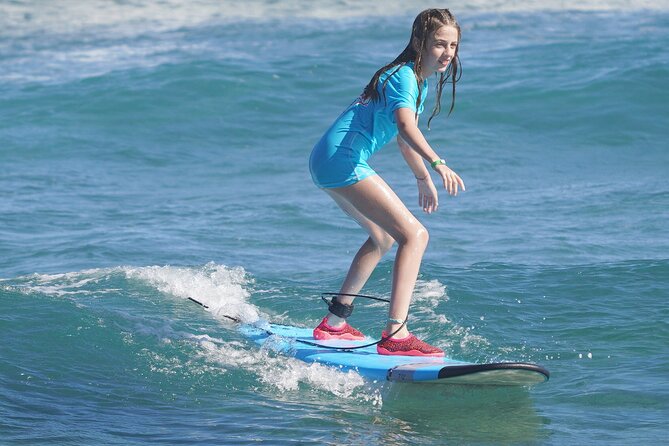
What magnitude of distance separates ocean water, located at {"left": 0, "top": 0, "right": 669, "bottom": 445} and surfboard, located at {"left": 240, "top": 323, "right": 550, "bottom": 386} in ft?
0.31

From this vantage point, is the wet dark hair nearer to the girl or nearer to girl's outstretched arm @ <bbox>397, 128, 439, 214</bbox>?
the girl

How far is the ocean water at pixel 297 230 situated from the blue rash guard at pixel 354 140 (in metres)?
1.22

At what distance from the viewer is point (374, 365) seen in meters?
6.36

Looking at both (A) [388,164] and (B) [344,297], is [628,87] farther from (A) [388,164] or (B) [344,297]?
(B) [344,297]

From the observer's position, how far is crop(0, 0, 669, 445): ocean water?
6.24 meters

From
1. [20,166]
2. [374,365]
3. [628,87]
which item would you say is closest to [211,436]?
[374,365]

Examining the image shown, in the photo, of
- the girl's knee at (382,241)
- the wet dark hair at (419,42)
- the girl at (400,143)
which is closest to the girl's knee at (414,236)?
the girl at (400,143)

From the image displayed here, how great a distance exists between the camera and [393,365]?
629 centimetres

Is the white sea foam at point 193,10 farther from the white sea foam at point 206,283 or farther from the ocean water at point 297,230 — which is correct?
the white sea foam at point 206,283

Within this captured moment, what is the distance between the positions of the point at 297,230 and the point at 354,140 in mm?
5616

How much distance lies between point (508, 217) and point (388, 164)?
3702mm

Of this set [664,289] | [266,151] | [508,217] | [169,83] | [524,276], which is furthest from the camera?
[169,83]

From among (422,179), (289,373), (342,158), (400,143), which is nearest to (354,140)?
(342,158)

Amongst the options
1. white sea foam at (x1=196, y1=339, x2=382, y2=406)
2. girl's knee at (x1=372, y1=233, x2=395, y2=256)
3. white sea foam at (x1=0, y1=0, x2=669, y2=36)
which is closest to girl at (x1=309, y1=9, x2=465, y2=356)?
girl's knee at (x1=372, y1=233, x2=395, y2=256)
